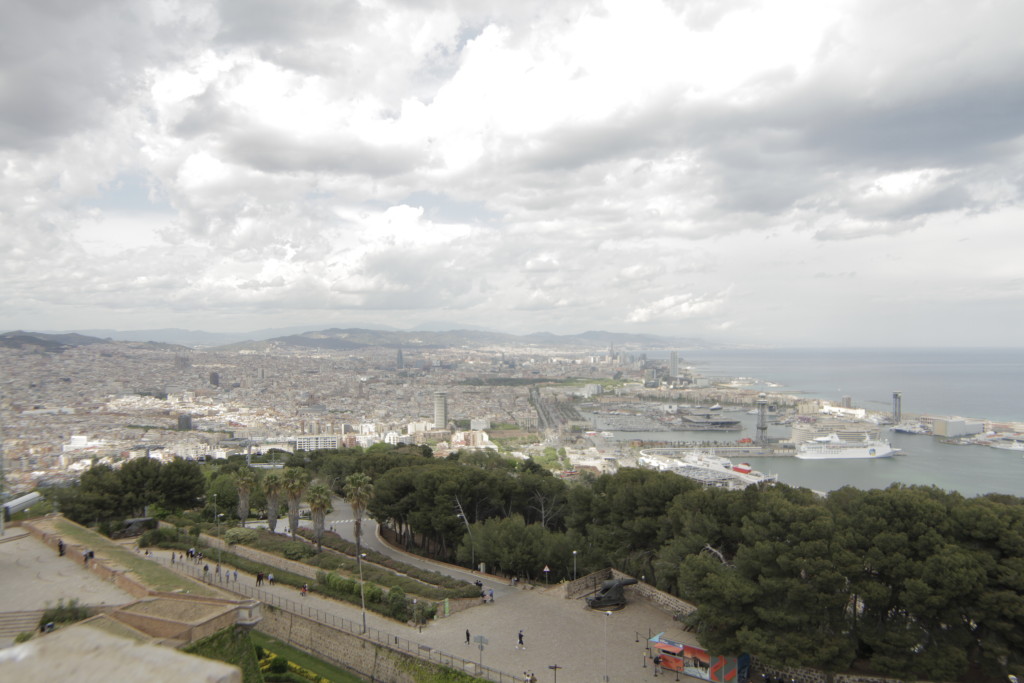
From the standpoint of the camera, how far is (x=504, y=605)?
13.2 m

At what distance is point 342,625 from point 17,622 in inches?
209

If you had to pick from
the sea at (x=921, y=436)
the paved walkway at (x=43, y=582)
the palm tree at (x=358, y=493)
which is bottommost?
the sea at (x=921, y=436)

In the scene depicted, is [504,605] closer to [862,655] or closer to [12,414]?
[862,655]

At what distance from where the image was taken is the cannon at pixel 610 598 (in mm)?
12852

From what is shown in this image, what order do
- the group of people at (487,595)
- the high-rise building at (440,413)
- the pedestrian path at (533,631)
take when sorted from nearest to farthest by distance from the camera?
the pedestrian path at (533,631) → the group of people at (487,595) → the high-rise building at (440,413)

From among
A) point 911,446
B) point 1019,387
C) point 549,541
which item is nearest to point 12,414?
point 549,541

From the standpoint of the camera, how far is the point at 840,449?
51.6 meters

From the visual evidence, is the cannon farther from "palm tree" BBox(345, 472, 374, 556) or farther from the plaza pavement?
"palm tree" BBox(345, 472, 374, 556)

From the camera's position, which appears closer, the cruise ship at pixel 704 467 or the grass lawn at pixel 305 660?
the grass lawn at pixel 305 660

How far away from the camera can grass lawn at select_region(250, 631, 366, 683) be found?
11.4 metres

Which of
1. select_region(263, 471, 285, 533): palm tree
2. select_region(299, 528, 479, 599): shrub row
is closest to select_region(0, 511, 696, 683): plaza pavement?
select_region(299, 528, 479, 599): shrub row

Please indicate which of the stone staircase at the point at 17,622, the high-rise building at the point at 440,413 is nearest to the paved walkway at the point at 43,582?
the stone staircase at the point at 17,622

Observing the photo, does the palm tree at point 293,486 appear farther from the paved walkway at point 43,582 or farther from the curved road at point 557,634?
the curved road at point 557,634

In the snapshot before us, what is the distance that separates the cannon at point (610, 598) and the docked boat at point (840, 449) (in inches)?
1782
